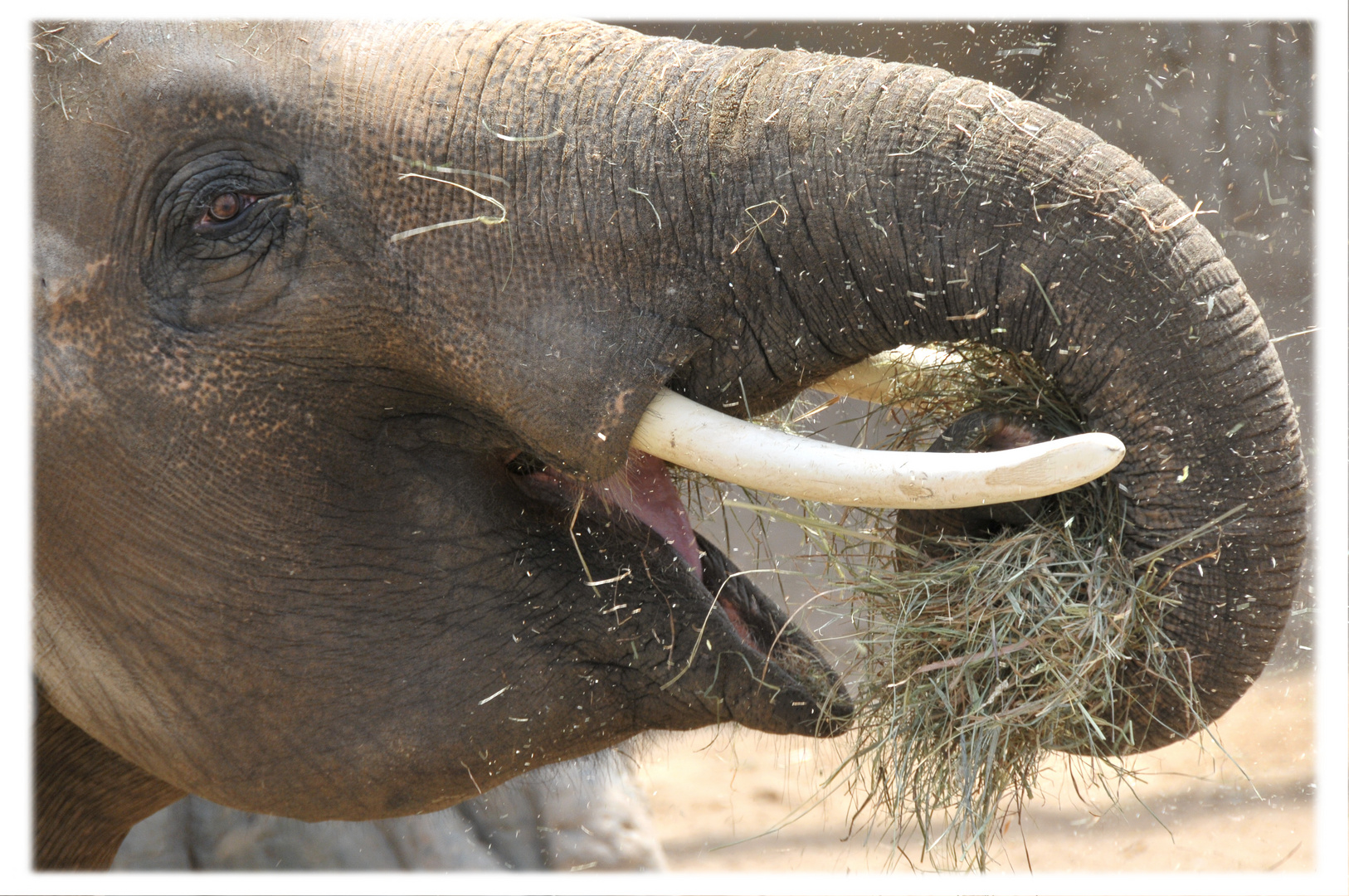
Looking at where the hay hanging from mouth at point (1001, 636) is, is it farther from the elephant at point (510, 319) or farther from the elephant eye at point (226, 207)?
the elephant eye at point (226, 207)

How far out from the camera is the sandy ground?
374 centimetres

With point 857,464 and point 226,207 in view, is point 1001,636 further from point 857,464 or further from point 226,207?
point 226,207

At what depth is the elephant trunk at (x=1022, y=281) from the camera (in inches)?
53.0

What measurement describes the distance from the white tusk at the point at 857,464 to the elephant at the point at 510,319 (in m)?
0.05

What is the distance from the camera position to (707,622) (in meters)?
1.62

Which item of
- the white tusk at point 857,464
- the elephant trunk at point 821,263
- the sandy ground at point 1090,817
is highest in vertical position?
the elephant trunk at point 821,263

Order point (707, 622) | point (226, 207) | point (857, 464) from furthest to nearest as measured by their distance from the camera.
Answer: point (707, 622) < point (226, 207) < point (857, 464)

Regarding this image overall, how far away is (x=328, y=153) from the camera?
4.76ft

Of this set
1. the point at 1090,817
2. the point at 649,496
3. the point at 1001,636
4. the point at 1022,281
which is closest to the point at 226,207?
the point at 649,496

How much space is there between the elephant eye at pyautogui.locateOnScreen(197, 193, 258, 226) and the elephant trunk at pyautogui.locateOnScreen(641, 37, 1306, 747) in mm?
528

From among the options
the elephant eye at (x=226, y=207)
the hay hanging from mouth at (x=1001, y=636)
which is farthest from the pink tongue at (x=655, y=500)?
the elephant eye at (x=226, y=207)

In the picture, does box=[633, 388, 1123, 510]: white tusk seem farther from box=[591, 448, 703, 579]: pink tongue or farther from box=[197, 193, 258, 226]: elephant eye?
box=[197, 193, 258, 226]: elephant eye

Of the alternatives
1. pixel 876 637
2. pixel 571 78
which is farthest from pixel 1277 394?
pixel 571 78

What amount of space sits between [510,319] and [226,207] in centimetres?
37
